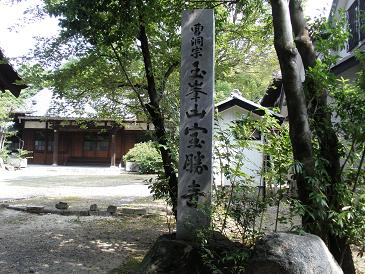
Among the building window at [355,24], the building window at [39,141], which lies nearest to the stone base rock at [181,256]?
the building window at [355,24]

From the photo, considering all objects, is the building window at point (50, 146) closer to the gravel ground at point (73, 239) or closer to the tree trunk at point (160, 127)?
the gravel ground at point (73, 239)

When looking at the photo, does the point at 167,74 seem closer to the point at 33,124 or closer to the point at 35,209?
the point at 35,209

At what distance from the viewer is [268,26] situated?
28.2 feet

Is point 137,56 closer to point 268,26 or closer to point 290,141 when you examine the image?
point 268,26

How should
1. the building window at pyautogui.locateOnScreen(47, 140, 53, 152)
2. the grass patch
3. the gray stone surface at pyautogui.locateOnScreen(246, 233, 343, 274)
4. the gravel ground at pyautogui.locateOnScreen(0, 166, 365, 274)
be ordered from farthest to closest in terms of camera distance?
the building window at pyautogui.locateOnScreen(47, 140, 53, 152)
the gravel ground at pyautogui.locateOnScreen(0, 166, 365, 274)
the grass patch
the gray stone surface at pyautogui.locateOnScreen(246, 233, 343, 274)

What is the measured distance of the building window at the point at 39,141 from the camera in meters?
32.7

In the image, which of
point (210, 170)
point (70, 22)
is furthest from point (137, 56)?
point (210, 170)

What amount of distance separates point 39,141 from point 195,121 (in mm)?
30139

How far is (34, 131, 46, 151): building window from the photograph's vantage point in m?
32.7

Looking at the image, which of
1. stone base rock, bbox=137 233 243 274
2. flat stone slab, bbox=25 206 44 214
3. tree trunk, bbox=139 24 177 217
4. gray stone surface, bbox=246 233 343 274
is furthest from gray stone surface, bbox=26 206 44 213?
gray stone surface, bbox=246 233 343 274

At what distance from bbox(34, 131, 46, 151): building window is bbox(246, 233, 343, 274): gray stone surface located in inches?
1252

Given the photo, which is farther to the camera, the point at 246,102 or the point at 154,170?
the point at 246,102

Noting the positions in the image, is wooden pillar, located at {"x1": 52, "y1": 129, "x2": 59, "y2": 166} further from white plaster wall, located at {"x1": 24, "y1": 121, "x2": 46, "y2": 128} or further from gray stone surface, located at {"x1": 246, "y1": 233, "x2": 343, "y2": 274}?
gray stone surface, located at {"x1": 246, "y1": 233, "x2": 343, "y2": 274}

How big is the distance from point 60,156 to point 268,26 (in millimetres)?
26971
